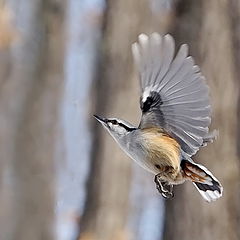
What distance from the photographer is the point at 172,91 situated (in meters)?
0.58

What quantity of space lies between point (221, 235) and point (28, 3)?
21.8 inches

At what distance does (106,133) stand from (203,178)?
81 centimetres

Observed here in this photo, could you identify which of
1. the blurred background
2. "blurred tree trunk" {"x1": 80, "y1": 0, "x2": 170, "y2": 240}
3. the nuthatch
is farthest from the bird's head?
"blurred tree trunk" {"x1": 80, "y1": 0, "x2": 170, "y2": 240}

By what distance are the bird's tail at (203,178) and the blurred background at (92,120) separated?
0.62 m

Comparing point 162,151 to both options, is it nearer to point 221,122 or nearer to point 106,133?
point 221,122

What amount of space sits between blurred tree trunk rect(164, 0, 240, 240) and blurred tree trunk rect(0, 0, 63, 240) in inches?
10.7

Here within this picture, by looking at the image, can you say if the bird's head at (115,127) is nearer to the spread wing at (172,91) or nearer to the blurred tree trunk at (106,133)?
the spread wing at (172,91)


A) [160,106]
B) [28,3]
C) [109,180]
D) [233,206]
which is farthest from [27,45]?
[160,106]

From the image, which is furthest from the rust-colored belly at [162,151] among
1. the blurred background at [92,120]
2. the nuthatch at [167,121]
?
the blurred background at [92,120]

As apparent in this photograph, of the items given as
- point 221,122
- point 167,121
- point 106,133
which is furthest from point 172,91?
point 106,133

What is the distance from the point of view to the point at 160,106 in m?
0.60

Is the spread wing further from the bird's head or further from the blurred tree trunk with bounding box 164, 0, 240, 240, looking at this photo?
the blurred tree trunk with bounding box 164, 0, 240, 240

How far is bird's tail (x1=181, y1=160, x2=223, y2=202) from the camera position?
600 millimetres

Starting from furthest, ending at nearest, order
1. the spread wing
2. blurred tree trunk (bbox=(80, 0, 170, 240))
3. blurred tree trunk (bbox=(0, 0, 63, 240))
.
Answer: blurred tree trunk (bbox=(80, 0, 170, 240)), blurred tree trunk (bbox=(0, 0, 63, 240)), the spread wing
